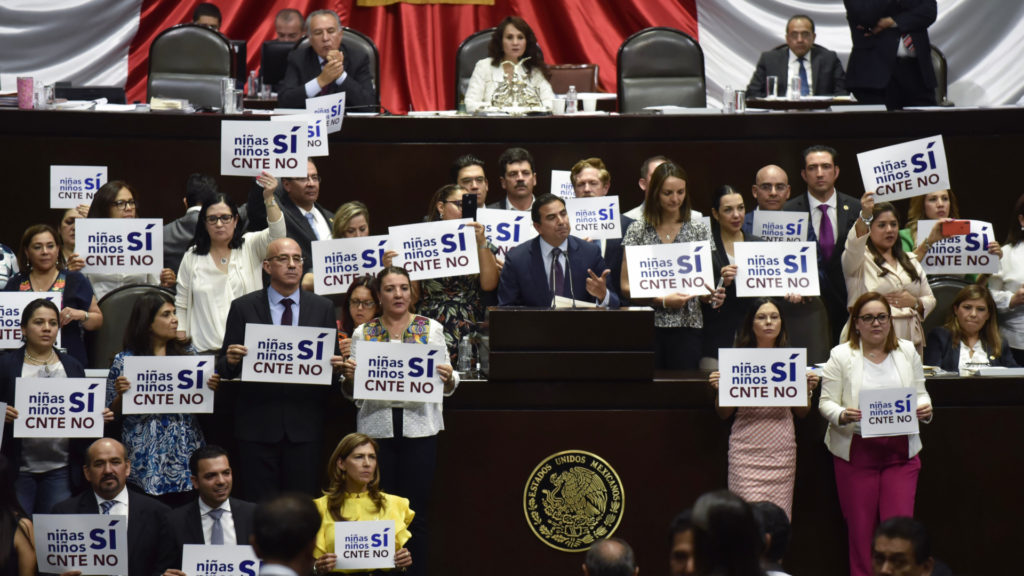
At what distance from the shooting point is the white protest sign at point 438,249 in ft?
24.8

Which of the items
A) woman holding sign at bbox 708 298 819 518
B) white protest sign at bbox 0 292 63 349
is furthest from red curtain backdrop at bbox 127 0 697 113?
woman holding sign at bbox 708 298 819 518

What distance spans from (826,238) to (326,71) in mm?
3344

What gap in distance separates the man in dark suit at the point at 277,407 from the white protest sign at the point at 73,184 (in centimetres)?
215

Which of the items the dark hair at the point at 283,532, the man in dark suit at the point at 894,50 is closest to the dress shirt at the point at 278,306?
the dark hair at the point at 283,532

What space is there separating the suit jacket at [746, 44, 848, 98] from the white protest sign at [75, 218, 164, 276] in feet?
16.9

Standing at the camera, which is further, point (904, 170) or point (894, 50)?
point (894, 50)

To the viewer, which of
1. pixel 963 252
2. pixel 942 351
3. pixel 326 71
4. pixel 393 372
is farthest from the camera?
pixel 326 71

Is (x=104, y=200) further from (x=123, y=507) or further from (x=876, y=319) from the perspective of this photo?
(x=876, y=319)

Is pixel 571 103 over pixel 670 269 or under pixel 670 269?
over

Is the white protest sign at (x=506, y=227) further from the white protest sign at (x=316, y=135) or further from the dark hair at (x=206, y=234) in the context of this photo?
the dark hair at (x=206, y=234)

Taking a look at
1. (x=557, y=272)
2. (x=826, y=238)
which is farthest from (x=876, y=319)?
(x=557, y=272)

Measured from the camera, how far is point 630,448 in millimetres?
7422

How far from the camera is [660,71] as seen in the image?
10508 mm

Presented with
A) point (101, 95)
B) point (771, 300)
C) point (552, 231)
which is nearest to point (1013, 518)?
point (771, 300)
